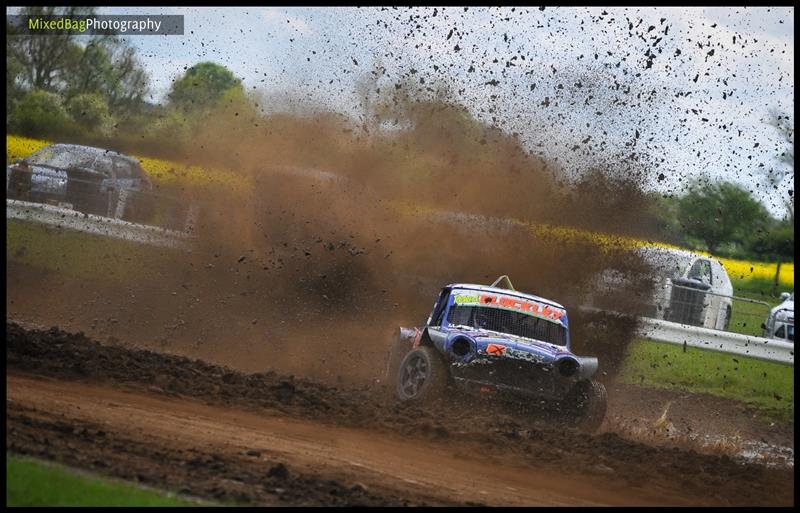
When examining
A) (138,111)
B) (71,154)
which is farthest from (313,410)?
(138,111)

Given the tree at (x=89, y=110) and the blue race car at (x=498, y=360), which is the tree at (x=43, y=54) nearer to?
the tree at (x=89, y=110)

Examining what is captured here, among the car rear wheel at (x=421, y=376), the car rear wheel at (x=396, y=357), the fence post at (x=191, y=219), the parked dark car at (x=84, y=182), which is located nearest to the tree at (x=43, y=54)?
the parked dark car at (x=84, y=182)

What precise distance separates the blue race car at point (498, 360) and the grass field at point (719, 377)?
17.1 feet

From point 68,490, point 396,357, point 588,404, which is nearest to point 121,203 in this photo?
point 396,357

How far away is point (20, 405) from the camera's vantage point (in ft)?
37.3

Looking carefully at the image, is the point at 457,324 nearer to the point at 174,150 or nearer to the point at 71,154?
the point at 174,150

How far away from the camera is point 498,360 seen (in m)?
14.0

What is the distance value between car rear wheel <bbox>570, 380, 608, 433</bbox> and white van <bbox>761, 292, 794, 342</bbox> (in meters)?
9.59

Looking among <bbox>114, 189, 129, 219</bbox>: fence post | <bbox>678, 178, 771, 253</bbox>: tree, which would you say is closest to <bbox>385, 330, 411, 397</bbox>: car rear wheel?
<bbox>678, 178, 771, 253</bbox>: tree

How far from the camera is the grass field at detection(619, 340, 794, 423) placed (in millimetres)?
19859

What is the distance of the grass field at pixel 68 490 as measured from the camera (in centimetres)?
792

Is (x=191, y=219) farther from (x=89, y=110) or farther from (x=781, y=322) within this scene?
(x=781, y=322)

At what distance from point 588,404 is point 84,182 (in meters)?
14.5

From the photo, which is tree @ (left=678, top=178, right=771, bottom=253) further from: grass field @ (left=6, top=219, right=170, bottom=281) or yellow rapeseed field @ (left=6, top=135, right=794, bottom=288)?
grass field @ (left=6, top=219, right=170, bottom=281)
